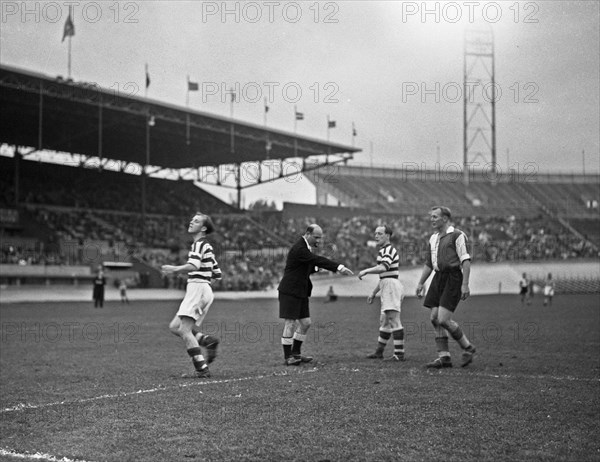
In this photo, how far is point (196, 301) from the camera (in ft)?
29.9

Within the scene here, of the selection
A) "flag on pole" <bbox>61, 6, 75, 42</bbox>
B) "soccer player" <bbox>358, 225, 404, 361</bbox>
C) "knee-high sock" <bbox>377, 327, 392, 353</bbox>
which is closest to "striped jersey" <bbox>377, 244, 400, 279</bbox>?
"soccer player" <bbox>358, 225, 404, 361</bbox>

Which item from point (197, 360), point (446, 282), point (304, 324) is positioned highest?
point (446, 282)

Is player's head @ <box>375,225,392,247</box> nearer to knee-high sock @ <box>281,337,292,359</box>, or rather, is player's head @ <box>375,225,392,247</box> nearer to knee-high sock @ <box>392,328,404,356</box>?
knee-high sock @ <box>392,328,404,356</box>

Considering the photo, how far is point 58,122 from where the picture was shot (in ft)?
135

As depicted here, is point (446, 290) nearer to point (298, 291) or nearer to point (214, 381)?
point (298, 291)

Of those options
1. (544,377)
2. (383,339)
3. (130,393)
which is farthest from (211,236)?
(130,393)

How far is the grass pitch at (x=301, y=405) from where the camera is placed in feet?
17.0

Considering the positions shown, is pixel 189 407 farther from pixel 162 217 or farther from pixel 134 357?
pixel 162 217

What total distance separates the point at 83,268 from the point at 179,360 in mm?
29071

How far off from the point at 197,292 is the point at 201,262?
387 millimetres

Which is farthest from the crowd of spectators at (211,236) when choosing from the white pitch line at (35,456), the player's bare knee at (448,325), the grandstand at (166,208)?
the white pitch line at (35,456)

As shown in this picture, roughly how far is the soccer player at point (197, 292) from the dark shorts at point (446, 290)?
119 inches

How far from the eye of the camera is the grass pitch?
5176mm

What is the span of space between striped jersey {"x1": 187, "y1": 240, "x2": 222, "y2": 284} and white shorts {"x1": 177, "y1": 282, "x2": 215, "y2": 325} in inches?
3.1
